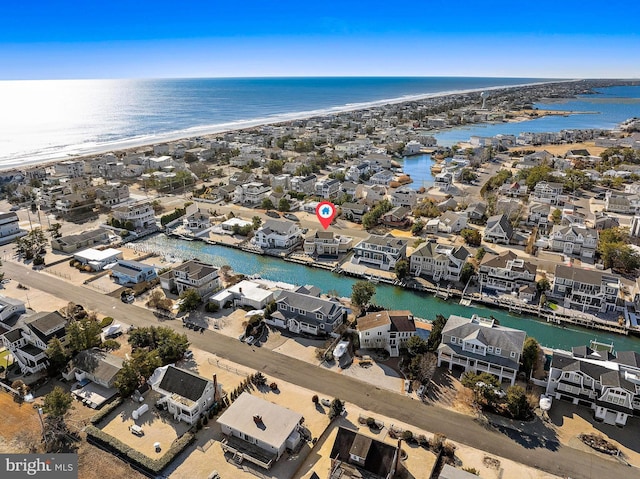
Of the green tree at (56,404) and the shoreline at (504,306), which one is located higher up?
the green tree at (56,404)

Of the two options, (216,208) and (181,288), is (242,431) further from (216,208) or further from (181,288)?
(216,208)

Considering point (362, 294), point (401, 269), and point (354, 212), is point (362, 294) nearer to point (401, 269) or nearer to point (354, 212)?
point (401, 269)

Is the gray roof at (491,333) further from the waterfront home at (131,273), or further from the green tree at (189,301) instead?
the waterfront home at (131,273)

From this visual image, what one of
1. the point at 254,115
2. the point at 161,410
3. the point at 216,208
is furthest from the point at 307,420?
the point at 254,115

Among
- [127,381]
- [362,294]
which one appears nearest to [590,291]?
[362,294]

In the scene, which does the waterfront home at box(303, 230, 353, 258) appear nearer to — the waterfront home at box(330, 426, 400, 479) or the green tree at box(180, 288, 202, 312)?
the green tree at box(180, 288, 202, 312)

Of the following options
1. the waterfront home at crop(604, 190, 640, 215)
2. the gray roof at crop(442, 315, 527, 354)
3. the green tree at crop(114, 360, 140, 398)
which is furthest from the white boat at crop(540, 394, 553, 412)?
the waterfront home at crop(604, 190, 640, 215)

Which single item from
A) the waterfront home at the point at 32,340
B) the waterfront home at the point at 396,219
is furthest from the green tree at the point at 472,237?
the waterfront home at the point at 32,340
